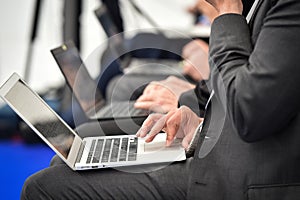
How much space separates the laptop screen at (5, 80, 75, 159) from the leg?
56 millimetres

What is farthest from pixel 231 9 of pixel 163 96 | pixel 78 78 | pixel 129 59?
pixel 129 59

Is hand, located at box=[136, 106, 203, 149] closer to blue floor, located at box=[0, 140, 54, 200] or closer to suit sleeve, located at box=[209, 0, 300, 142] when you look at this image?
suit sleeve, located at box=[209, 0, 300, 142]

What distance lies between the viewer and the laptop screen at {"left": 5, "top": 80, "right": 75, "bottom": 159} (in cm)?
93

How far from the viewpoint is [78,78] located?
1460 mm

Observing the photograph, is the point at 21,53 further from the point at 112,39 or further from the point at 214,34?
the point at 214,34


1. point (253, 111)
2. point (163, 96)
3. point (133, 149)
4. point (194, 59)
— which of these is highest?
point (253, 111)

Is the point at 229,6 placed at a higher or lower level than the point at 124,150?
higher

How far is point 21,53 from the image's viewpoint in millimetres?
3141

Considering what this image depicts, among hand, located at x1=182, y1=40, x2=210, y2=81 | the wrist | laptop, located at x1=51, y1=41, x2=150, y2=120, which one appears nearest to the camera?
the wrist

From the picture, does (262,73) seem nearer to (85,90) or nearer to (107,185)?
(107,185)

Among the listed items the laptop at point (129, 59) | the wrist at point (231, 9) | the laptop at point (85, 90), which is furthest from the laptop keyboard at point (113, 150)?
the laptop at point (129, 59)

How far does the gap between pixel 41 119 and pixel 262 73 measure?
489mm

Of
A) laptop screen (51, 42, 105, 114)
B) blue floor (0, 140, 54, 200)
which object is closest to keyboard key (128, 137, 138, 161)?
laptop screen (51, 42, 105, 114)

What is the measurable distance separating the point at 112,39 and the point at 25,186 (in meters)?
1.22
